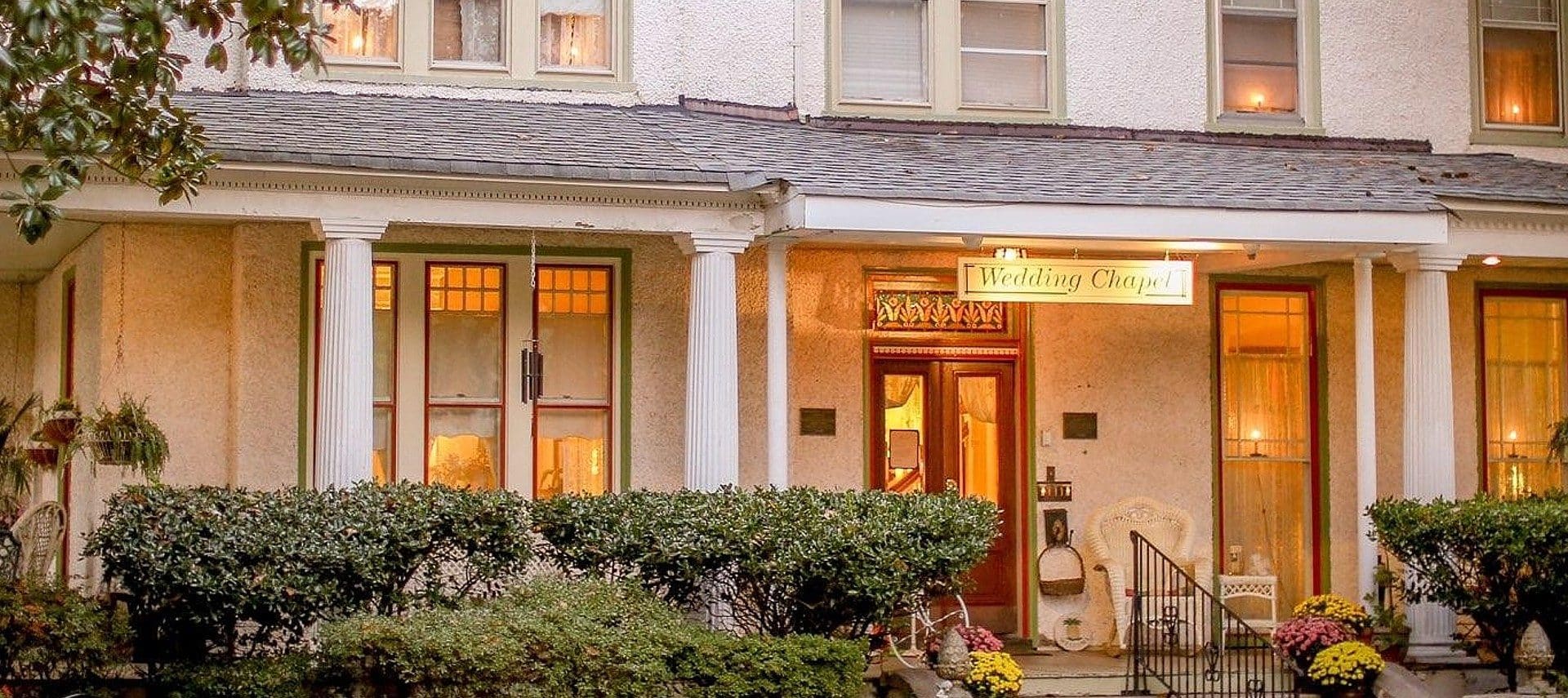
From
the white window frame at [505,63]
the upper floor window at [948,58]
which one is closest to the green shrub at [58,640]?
the white window frame at [505,63]

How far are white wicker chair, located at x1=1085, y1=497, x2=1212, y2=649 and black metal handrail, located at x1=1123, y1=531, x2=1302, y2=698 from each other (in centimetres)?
11

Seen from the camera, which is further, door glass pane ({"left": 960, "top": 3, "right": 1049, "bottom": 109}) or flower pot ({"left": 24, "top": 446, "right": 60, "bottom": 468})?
door glass pane ({"left": 960, "top": 3, "right": 1049, "bottom": 109})

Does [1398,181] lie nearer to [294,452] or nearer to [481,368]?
[481,368]

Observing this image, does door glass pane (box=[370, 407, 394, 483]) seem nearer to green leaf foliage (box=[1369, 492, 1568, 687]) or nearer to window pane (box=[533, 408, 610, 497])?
window pane (box=[533, 408, 610, 497])

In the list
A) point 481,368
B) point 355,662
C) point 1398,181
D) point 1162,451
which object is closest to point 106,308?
point 481,368

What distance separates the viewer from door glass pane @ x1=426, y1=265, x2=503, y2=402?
568 inches

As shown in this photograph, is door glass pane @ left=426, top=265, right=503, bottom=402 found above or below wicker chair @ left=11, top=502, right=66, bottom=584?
above

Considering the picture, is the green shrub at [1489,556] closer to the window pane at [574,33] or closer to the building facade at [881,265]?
the building facade at [881,265]

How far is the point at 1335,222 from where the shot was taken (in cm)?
1408

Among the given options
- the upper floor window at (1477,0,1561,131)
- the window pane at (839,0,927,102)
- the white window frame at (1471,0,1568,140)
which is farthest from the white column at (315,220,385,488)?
the upper floor window at (1477,0,1561,131)

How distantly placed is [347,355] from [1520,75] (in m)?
10.7

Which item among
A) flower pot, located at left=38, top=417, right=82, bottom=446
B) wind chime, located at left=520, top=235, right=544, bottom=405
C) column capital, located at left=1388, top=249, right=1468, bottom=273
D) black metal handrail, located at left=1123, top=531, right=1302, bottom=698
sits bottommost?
black metal handrail, located at left=1123, top=531, right=1302, bottom=698

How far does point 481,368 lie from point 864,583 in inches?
149

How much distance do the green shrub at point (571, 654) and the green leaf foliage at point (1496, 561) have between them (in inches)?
173
